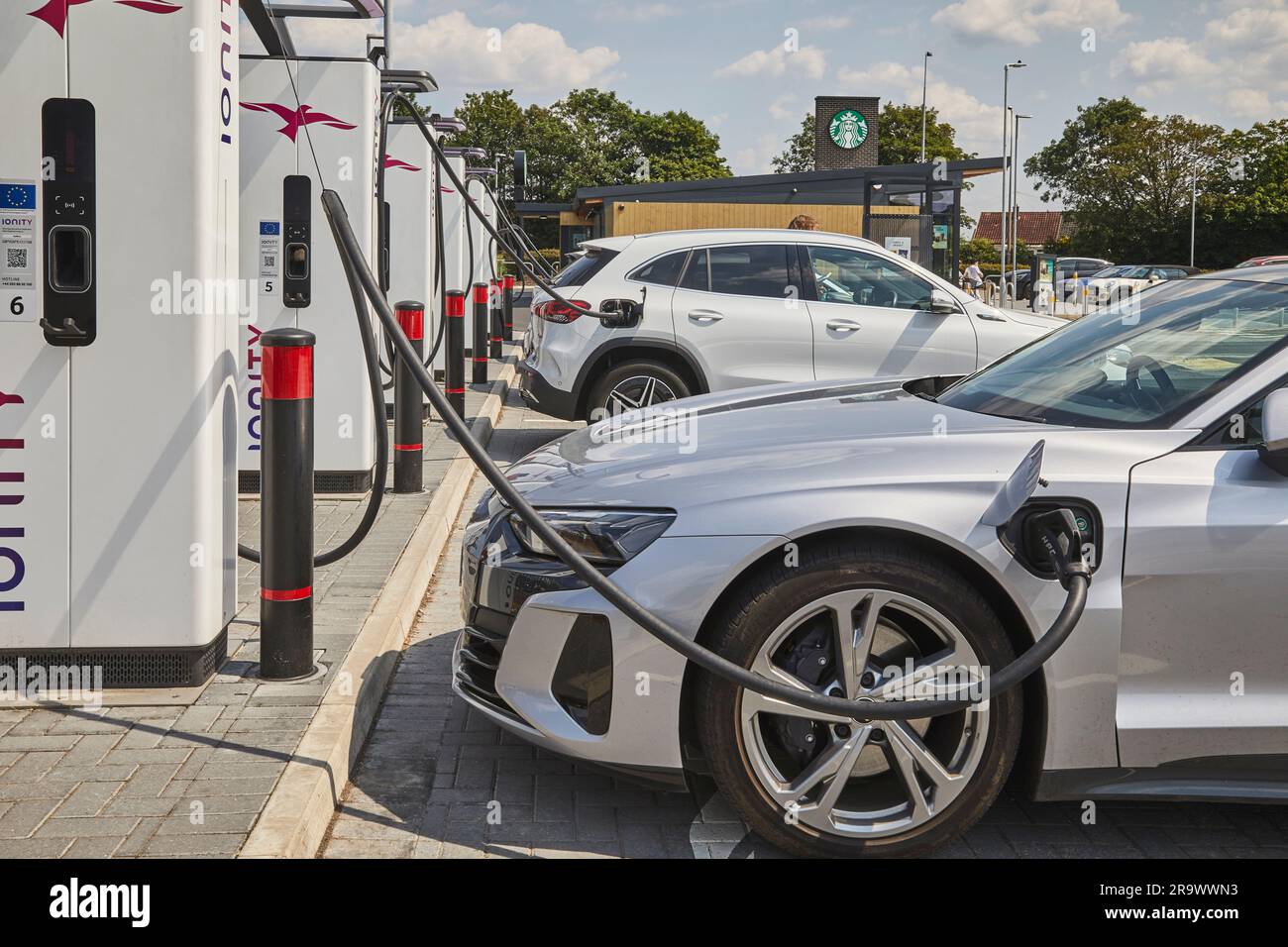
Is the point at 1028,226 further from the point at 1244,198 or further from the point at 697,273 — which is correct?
the point at 697,273

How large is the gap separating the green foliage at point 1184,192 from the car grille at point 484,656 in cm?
8066

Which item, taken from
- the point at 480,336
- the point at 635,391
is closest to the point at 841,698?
the point at 635,391

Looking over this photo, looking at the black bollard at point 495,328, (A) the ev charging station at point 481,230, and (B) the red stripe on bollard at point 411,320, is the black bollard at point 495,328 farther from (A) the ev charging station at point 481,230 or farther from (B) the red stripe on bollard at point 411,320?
(B) the red stripe on bollard at point 411,320

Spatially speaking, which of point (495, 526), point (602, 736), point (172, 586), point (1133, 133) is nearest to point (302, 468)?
point (172, 586)

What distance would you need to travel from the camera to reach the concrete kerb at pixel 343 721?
139 inches

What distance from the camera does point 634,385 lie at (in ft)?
34.7

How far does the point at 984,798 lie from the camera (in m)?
3.65

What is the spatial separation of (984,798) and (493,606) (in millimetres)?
1486

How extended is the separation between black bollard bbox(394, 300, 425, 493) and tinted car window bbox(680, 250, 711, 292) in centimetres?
271

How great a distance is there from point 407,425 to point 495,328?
13.2m

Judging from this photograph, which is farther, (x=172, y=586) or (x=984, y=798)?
(x=172, y=586)
